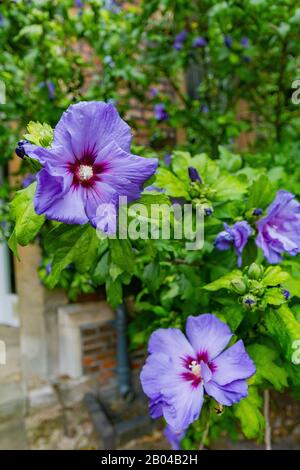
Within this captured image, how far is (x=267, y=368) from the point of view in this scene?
93cm

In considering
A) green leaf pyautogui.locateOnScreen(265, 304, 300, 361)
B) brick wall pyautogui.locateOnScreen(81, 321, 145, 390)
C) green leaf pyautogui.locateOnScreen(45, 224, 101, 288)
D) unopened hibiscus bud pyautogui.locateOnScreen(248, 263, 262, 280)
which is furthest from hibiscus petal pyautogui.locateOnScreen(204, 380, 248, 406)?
brick wall pyautogui.locateOnScreen(81, 321, 145, 390)

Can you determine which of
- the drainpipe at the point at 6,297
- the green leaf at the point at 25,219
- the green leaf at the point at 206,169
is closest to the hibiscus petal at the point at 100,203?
the green leaf at the point at 25,219

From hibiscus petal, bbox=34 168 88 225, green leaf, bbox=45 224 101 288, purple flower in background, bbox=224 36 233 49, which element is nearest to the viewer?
hibiscus petal, bbox=34 168 88 225

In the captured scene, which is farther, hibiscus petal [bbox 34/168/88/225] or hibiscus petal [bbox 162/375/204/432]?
hibiscus petal [bbox 162/375/204/432]

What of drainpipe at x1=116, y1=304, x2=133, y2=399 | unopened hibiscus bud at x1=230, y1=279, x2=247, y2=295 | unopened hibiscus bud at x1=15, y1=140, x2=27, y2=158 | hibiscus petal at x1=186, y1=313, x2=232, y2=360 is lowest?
drainpipe at x1=116, y1=304, x2=133, y2=399

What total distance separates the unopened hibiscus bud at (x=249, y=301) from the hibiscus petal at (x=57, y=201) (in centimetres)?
39

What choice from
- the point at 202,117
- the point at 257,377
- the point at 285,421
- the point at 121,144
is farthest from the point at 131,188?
the point at 285,421

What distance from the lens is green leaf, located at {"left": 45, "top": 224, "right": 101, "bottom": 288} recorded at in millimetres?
730

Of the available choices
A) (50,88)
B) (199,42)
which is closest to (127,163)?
(50,88)

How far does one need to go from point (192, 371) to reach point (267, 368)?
0.22 metres

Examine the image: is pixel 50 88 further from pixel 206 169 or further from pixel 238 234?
pixel 238 234

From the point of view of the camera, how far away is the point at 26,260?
8.53 ft

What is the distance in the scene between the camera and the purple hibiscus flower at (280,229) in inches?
36.9

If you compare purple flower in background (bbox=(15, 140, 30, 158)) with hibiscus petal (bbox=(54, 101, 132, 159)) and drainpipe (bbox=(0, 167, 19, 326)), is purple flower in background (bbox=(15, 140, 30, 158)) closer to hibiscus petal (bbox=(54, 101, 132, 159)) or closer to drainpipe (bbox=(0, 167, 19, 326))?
hibiscus petal (bbox=(54, 101, 132, 159))
